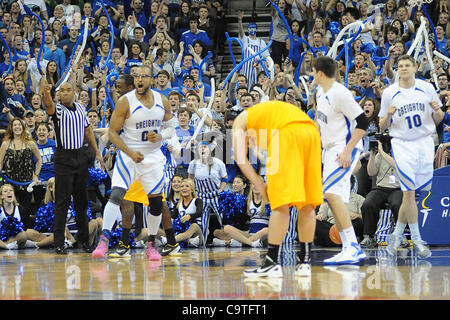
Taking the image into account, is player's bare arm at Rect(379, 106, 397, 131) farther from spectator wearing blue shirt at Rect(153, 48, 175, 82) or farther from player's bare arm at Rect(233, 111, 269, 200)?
spectator wearing blue shirt at Rect(153, 48, 175, 82)

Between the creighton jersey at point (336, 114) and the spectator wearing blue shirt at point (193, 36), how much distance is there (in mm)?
9350

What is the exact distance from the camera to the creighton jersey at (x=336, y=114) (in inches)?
306

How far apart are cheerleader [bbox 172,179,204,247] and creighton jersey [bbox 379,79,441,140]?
12.7 feet

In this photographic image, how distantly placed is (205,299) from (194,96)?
8.07m

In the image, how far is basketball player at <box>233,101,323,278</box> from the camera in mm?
6816

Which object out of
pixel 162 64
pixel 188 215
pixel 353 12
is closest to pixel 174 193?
pixel 188 215

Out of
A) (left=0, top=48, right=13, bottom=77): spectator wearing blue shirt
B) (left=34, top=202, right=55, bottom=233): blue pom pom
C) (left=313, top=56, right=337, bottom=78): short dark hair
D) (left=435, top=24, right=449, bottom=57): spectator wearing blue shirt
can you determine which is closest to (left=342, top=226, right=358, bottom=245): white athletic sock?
(left=313, top=56, right=337, bottom=78): short dark hair

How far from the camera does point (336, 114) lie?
26.0ft

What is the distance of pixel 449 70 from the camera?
44.0ft

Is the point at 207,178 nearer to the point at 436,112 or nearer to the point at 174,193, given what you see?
the point at 174,193

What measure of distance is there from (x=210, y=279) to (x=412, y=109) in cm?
349

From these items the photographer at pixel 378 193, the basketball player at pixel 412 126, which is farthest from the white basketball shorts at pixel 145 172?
the photographer at pixel 378 193

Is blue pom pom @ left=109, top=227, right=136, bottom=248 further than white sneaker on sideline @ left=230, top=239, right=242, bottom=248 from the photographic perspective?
No
